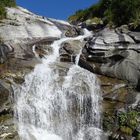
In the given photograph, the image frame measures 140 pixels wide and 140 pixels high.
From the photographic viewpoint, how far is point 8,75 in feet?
78.1

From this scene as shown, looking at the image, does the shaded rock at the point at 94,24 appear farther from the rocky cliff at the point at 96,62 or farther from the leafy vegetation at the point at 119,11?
the rocky cliff at the point at 96,62

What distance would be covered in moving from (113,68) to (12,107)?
246 inches

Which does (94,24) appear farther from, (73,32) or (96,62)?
(96,62)

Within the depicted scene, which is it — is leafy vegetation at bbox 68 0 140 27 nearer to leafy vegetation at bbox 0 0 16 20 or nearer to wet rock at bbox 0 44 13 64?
leafy vegetation at bbox 0 0 16 20

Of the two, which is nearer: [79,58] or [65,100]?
[65,100]

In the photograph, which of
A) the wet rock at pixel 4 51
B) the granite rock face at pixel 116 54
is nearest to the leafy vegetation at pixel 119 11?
the granite rock face at pixel 116 54

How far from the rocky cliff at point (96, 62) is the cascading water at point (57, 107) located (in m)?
0.46

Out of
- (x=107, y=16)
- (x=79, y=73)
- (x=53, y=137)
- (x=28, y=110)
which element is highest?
(x=107, y=16)

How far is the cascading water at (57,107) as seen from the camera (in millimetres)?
22469

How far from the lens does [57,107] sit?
76.1 feet

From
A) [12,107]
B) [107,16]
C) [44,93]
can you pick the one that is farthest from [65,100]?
[107,16]

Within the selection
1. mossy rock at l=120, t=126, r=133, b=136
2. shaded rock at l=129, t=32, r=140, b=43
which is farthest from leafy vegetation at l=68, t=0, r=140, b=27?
mossy rock at l=120, t=126, r=133, b=136

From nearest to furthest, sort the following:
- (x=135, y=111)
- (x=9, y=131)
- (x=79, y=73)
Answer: (x=9, y=131), (x=135, y=111), (x=79, y=73)

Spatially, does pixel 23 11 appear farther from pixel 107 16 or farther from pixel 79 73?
pixel 79 73
